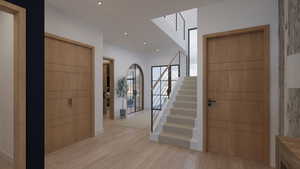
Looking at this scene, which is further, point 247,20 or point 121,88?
point 121,88

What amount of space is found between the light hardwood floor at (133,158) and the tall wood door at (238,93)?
26 centimetres

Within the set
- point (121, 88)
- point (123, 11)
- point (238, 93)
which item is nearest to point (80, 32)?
point (123, 11)

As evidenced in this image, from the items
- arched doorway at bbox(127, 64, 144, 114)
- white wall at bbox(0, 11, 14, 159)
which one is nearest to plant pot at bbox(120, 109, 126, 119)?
arched doorway at bbox(127, 64, 144, 114)

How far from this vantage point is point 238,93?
2.49 m

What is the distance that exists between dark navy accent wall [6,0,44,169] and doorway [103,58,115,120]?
324 cm

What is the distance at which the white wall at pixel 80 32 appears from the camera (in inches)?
105

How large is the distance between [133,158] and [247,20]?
2.97 metres

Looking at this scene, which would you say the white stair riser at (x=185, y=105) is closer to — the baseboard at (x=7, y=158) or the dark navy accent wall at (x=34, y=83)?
the dark navy accent wall at (x=34, y=83)

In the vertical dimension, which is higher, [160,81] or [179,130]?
[160,81]

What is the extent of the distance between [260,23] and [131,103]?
523cm

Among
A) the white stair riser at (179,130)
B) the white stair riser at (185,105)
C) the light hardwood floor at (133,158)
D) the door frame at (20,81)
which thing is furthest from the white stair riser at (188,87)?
the door frame at (20,81)

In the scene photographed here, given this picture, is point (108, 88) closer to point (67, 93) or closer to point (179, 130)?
point (67, 93)

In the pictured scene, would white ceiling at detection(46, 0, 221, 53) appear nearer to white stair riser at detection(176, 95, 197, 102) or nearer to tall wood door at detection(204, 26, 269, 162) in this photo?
tall wood door at detection(204, 26, 269, 162)

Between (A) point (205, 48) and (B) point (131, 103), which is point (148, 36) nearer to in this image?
(A) point (205, 48)
